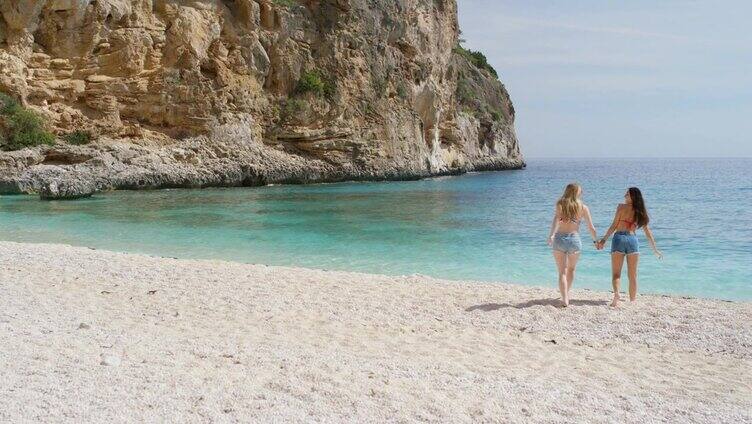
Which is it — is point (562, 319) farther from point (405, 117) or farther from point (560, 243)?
point (405, 117)

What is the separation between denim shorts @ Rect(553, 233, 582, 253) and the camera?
26.3 feet

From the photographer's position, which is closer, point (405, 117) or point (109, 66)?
point (109, 66)

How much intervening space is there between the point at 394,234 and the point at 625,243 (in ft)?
31.3

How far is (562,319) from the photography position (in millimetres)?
7594

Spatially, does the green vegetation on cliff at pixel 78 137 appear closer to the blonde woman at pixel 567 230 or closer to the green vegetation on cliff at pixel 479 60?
the blonde woman at pixel 567 230

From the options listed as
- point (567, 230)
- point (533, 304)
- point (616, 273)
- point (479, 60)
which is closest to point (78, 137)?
point (533, 304)

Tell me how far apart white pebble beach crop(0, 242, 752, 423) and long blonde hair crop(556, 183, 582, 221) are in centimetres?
122

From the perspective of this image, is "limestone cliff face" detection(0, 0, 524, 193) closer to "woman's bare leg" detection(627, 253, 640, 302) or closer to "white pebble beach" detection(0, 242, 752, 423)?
"white pebble beach" detection(0, 242, 752, 423)

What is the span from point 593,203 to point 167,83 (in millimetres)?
24137

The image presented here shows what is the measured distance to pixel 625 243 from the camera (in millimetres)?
8266

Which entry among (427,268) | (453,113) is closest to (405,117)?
(453,113)

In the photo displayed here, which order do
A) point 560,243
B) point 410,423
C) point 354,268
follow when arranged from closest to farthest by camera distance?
point 410,423, point 560,243, point 354,268

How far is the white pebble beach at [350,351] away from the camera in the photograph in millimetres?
4371

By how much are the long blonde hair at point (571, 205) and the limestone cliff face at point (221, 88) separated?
84.4 feet
